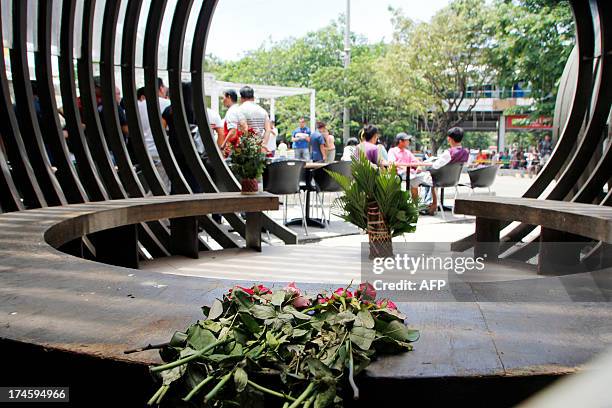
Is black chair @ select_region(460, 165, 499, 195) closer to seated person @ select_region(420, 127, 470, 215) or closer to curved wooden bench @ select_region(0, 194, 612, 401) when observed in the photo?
seated person @ select_region(420, 127, 470, 215)

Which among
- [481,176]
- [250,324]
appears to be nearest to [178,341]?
[250,324]

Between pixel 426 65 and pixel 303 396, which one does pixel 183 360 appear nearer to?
pixel 303 396

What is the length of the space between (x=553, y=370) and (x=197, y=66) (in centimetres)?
635

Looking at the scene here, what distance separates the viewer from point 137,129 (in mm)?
6512

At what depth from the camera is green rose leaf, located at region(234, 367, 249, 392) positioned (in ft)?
4.41

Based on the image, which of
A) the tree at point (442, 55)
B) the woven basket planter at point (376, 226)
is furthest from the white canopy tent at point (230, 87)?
the woven basket planter at point (376, 226)

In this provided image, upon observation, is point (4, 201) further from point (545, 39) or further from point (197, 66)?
point (545, 39)

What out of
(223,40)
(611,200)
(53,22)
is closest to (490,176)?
(611,200)

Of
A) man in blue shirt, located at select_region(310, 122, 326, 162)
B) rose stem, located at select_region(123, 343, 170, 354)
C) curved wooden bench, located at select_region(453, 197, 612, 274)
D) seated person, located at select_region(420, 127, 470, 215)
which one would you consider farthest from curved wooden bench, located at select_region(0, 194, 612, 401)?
man in blue shirt, located at select_region(310, 122, 326, 162)

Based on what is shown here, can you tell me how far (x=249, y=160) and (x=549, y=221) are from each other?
9.95ft

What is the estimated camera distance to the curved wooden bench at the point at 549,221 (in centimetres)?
434

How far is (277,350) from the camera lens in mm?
1467

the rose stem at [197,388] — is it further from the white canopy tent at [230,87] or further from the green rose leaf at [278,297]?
the white canopy tent at [230,87]

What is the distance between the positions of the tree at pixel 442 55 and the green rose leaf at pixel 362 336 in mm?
26674
